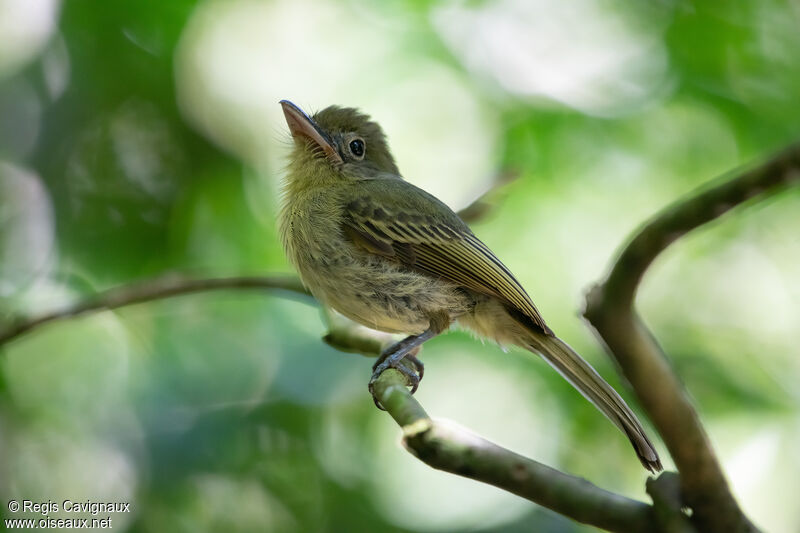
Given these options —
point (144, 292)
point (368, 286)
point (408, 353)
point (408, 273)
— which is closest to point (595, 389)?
point (408, 353)

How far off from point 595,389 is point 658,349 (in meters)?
1.65

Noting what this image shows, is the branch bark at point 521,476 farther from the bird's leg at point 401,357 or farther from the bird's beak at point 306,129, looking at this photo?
the bird's beak at point 306,129

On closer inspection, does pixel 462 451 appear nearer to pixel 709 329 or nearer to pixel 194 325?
pixel 194 325

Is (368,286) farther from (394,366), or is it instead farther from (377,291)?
(394,366)

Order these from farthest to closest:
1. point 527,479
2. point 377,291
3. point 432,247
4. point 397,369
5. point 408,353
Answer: point 432,247
point 377,291
point 408,353
point 397,369
point 527,479

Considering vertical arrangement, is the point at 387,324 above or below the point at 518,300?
below

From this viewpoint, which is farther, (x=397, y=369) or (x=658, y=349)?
(x=397, y=369)

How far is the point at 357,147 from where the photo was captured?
5.12 metres

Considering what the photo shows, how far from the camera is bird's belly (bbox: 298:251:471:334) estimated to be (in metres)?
4.18

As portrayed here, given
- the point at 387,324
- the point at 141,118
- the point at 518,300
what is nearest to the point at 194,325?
the point at 141,118

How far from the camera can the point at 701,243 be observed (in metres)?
7.01

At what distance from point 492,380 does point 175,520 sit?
97.6 inches

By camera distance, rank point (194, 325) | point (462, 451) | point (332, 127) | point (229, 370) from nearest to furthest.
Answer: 1. point (462, 451)
2. point (332, 127)
3. point (229, 370)
4. point (194, 325)

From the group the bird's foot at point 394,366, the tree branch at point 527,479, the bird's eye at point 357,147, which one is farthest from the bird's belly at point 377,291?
the tree branch at point 527,479
